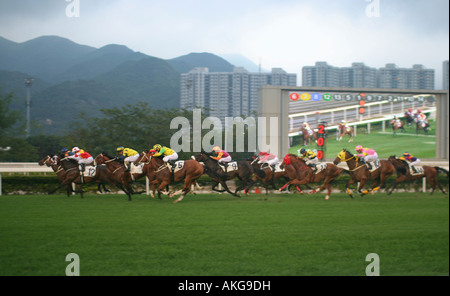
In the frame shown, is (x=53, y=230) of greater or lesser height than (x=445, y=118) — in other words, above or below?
below

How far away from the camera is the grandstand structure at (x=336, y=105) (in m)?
11.3

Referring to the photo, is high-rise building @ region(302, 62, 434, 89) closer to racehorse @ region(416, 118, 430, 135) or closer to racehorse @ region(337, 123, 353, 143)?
racehorse @ region(416, 118, 430, 135)

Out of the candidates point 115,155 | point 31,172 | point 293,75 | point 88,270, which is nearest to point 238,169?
point 115,155

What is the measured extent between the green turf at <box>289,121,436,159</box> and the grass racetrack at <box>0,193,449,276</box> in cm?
412

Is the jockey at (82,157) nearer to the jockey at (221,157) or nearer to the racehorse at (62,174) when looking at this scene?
the racehorse at (62,174)

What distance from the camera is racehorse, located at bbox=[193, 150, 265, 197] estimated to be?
8.20 m

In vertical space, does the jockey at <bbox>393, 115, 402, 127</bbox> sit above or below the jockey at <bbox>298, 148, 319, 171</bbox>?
above

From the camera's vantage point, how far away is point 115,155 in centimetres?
834

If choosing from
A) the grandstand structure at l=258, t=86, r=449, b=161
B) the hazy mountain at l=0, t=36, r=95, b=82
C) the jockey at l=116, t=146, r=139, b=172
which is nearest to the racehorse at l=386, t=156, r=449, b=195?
the grandstand structure at l=258, t=86, r=449, b=161

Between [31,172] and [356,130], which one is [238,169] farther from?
[31,172]

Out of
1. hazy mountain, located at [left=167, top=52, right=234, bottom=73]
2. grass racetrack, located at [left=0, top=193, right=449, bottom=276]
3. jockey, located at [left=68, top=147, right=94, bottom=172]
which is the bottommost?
grass racetrack, located at [left=0, top=193, right=449, bottom=276]

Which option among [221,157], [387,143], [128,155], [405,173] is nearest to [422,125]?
[387,143]

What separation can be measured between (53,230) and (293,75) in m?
13.2
